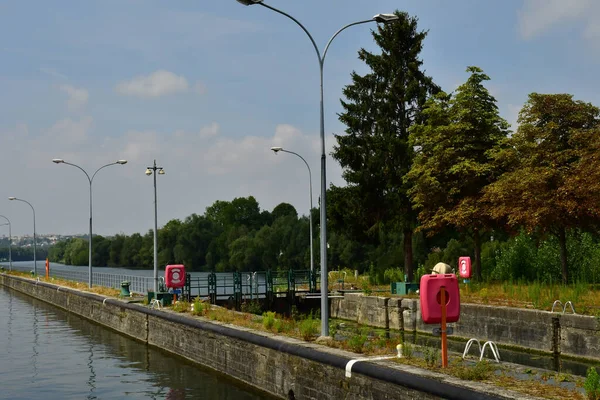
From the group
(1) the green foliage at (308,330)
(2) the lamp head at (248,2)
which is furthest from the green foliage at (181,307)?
(2) the lamp head at (248,2)

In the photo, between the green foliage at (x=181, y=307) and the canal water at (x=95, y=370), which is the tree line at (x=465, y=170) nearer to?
the green foliage at (x=181, y=307)

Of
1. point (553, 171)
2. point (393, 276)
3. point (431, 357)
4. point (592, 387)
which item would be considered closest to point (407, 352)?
point (431, 357)

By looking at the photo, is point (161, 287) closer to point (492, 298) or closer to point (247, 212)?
point (492, 298)

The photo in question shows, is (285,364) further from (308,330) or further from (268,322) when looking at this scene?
(268,322)

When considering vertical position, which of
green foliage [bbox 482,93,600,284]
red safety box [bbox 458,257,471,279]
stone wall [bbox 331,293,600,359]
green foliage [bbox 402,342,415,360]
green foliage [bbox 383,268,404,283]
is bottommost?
stone wall [bbox 331,293,600,359]

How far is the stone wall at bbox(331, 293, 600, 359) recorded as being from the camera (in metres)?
20.8

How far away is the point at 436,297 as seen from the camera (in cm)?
1189

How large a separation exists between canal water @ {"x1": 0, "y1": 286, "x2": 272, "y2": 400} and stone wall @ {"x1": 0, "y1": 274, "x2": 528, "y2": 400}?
1.40ft

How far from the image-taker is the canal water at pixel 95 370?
17062 millimetres

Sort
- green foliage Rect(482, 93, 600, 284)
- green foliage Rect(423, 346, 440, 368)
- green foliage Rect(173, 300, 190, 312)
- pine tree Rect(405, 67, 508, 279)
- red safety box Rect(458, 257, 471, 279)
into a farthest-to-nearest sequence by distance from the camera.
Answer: pine tree Rect(405, 67, 508, 279) < red safety box Rect(458, 257, 471, 279) < green foliage Rect(482, 93, 600, 284) < green foliage Rect(173, 300, 190, 312) < green foliage Rect(423, 346, 440, 368)

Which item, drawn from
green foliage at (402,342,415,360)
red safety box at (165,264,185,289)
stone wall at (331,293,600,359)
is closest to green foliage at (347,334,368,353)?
green foliage at (402,342,415,360)

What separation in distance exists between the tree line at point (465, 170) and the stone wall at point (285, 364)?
15.1 m

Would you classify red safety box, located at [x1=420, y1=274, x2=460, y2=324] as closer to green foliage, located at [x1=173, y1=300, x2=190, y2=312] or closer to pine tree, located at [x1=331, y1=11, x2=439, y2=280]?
green foliage, located at [x1=173, y1=300, x2=190, y2=312]

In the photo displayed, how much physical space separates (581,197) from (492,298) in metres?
5.36
